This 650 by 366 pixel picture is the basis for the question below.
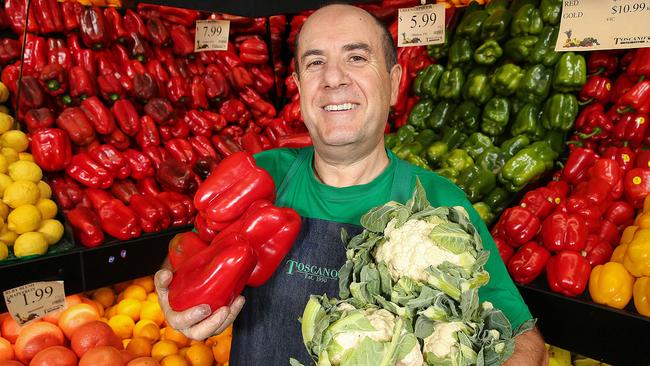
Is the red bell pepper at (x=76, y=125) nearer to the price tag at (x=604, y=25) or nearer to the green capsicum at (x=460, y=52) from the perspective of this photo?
the green capsicum at (x=460, y=52)

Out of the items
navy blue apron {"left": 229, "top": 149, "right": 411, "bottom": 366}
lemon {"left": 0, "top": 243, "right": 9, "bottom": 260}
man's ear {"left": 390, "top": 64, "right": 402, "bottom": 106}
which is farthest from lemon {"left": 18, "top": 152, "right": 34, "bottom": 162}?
man's ear {"left": 390, "top": 64, "right": 402, "bottom": 106}

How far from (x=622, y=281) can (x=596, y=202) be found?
51cm

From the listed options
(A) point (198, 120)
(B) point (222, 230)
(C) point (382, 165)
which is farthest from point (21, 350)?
(A) point (198, 120)

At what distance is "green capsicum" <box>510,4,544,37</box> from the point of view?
113 inches

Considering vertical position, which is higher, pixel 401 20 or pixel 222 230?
pixel 401 20

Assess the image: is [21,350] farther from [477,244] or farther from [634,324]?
[634,324]

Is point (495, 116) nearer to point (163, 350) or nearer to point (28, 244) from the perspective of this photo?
point (163, 350)

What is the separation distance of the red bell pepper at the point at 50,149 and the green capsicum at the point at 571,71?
2.79 meters

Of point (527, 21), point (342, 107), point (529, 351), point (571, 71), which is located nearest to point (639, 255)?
point (529, 351)

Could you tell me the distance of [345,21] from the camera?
1.61 meters

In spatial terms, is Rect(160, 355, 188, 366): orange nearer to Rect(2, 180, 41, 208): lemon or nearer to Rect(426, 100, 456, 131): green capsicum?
Rect(2, 180, 41, 208): lemon

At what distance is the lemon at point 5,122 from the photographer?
2.60 metres

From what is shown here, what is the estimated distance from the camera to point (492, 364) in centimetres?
107

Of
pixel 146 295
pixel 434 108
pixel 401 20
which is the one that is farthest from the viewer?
pixel 434 108
